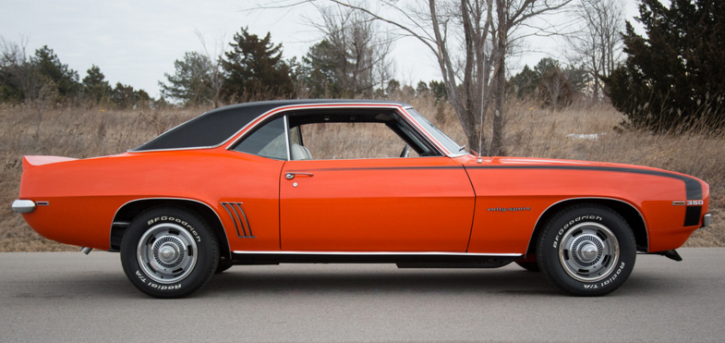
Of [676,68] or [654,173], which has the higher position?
[676,68]

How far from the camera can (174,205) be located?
4.46 metres

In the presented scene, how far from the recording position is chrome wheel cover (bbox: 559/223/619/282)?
430 centimetres

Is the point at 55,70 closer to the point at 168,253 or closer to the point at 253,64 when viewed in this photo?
the point at 253,64

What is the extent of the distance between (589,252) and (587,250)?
0.08ft

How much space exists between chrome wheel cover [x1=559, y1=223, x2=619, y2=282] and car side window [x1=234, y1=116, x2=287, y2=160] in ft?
7.42

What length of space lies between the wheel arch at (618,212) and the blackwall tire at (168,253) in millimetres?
2450

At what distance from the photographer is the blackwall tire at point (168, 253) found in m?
4.34

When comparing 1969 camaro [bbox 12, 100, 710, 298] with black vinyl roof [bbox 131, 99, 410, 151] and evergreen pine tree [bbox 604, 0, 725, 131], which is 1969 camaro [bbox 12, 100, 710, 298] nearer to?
black vinyl roof [bbox 131, 99, 410, 151]

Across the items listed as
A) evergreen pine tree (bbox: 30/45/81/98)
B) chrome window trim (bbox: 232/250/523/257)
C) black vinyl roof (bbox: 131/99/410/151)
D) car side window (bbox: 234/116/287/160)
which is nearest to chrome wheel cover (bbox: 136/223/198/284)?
chrome window trim (bbox: 232/250/523/257)

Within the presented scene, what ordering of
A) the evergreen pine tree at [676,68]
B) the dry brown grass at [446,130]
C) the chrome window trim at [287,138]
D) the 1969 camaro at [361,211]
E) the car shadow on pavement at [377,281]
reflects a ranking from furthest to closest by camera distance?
1. the evergreen pine tree at [676,68]
2. the dry brown grass at [446,130]
3. the car shadow on pavement at [377,281]
4. the chrome window trim at [287,138]
5. the 1969 camaro at [361,211]

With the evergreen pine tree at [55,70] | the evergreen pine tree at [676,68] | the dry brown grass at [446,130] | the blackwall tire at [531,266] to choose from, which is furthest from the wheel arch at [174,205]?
the evergreen pine tree at [55,70]

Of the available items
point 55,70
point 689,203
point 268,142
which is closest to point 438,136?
point 268,142

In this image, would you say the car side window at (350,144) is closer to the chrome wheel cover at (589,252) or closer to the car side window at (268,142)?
the car side window at (268,142)

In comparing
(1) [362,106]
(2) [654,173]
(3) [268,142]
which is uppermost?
(1) [362,106]
